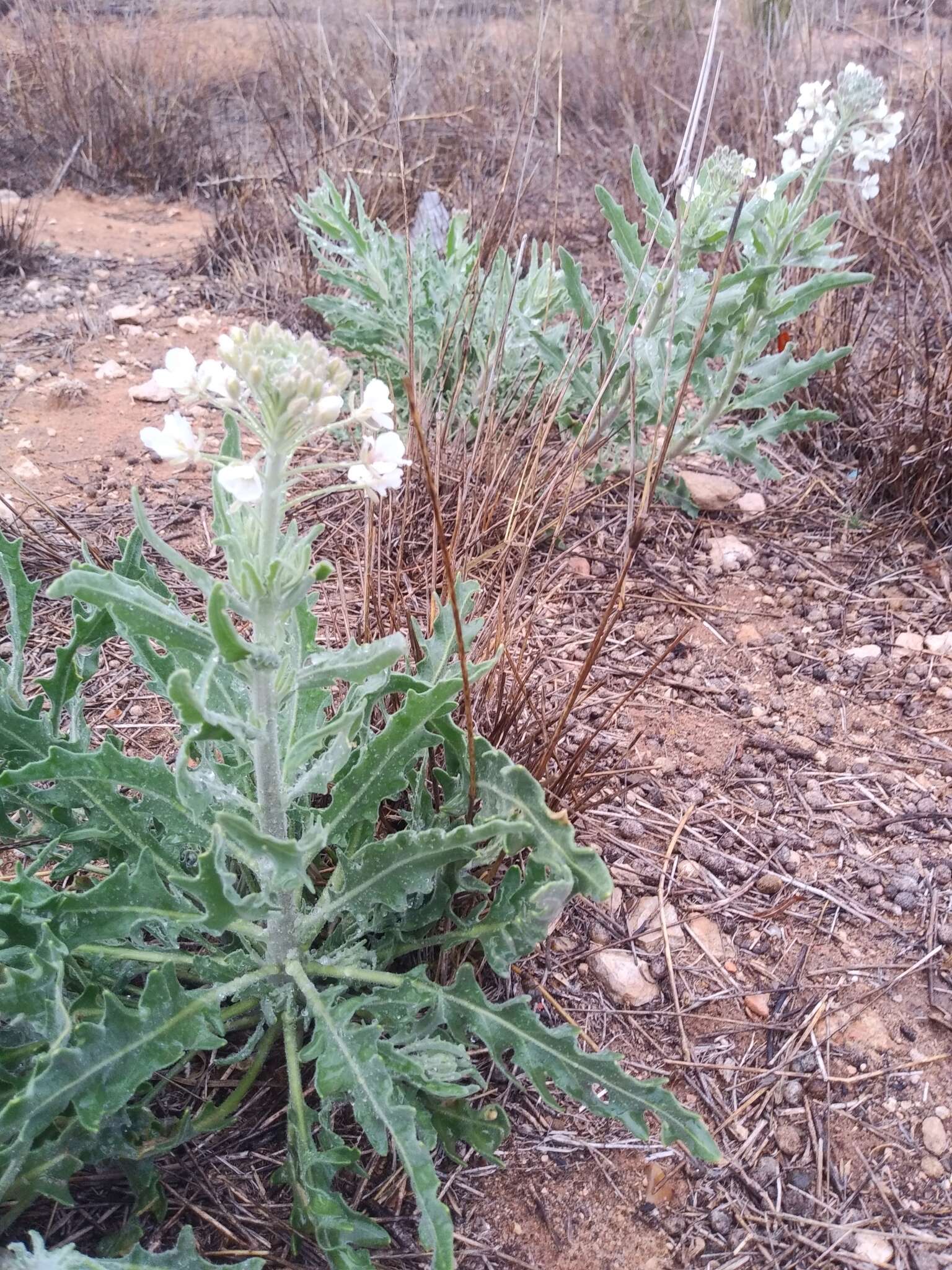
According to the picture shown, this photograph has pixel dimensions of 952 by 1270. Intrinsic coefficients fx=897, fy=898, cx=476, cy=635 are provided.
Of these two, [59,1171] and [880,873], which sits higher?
[59,1171]

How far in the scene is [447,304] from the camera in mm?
2613

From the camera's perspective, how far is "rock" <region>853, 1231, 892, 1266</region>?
1.21 m

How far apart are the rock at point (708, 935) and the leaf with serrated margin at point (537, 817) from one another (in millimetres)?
521

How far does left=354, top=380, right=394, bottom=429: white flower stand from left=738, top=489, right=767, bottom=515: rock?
1.91 m

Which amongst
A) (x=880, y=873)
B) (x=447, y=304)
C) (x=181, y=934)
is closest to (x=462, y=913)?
(x=181, y=934)

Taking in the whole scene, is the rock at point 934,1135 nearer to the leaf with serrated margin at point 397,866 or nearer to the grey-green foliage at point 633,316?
the leaf with serrated margin at point 397,866

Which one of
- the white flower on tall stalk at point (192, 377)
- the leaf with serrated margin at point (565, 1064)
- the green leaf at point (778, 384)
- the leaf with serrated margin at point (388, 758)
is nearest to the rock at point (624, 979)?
the leaf with serrated margin at point (565, 1064)

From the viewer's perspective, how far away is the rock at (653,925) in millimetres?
1586

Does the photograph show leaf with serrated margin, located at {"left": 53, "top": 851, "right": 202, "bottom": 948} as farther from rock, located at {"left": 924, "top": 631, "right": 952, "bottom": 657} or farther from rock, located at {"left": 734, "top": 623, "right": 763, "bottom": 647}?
rock, located at {"left": 924, "top": 631, "right": 952, "bottom": 657}

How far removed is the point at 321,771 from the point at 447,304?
1.86m

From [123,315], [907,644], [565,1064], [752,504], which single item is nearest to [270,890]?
[565,1064]

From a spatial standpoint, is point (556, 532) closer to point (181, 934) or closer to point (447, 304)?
point (181, 934)

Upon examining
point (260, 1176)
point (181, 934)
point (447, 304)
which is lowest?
Result: point (260, 1176)

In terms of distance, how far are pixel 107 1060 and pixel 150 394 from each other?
2386mm
